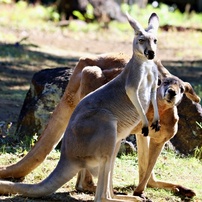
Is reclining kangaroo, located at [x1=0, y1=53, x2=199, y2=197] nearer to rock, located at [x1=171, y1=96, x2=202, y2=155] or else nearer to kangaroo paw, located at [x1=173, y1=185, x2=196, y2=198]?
kangaroo paw, located at [x1=173, y1=185, x2=196, y2=198]

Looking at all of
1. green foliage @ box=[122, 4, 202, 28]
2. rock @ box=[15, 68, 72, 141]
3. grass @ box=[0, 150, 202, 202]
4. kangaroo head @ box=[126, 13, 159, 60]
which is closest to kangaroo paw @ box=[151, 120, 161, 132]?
kangaroo head @ box=[126, 13, 159, 60]

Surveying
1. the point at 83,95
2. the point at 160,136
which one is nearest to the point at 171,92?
the point at 160,136

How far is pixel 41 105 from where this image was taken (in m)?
6.77

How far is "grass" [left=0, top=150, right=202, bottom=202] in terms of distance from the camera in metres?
5.32

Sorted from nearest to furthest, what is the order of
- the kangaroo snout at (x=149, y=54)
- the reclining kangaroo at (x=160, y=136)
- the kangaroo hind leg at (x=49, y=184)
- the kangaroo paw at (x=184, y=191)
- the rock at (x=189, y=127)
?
the kangaroo snout at (x=149, y=54) < the kangaroo hind leg at (x=49, y=184) < the reclining kangaroo at (x=160, y=136) < the kangaroo paw at (x=184, y=191) < the rock at (x=189, y=127)

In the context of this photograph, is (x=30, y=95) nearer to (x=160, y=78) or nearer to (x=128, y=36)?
(x=160, y=78)

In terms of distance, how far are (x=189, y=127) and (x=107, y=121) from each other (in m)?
2.29

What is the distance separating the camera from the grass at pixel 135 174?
532cm

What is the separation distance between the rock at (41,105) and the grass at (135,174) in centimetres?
52

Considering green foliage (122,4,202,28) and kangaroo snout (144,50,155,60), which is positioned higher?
kangaroo snout (144,50,155,60)

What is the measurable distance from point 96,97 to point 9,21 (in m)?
11.1

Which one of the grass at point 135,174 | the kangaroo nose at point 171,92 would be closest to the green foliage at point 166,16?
the grass at point 135,174

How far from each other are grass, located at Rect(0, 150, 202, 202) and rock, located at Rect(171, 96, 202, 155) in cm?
18

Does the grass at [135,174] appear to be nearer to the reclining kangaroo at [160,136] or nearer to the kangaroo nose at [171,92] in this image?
the reclining kangaroo at [160,136]
